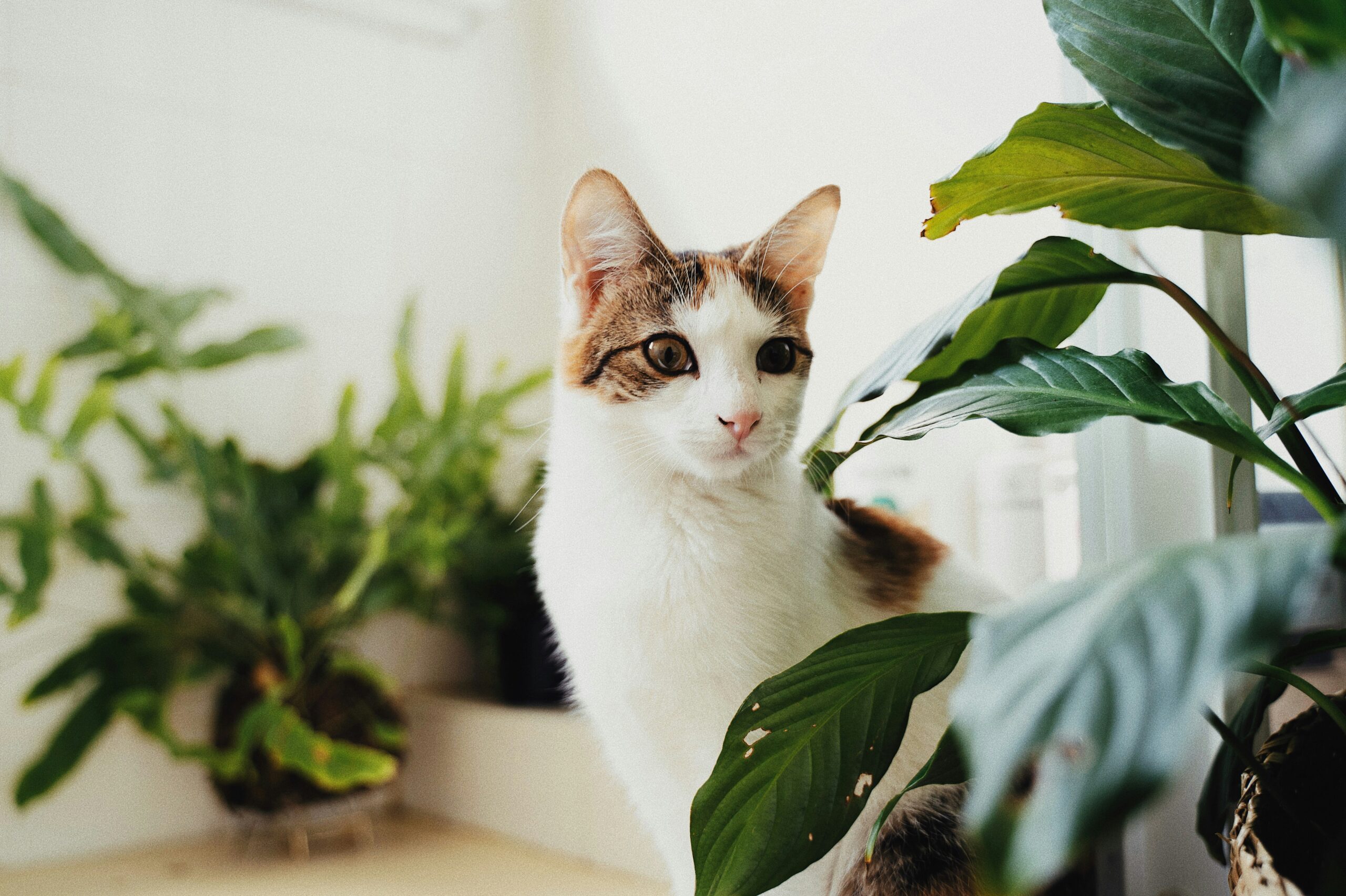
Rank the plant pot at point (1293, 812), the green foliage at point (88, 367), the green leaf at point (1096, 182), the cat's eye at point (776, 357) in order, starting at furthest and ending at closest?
the green foliage at point (88, 367)
the cat's eye at point (776, 357)
the green leaf at point (1096, 182)
the plant pot at point (1293, 812)

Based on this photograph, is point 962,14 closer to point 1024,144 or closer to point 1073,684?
point 1024,144

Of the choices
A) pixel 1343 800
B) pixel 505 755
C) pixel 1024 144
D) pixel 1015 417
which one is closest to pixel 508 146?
pixel 505 755

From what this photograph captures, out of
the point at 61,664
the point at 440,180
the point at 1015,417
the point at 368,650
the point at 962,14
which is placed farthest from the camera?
the point at 440,180

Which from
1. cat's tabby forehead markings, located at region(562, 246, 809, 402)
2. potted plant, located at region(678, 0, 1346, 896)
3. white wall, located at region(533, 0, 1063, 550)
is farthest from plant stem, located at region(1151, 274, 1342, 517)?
white wall, located at region(533, 0, 1063, 550)

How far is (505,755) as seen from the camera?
147cm

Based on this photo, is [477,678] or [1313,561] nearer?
[1313,561]

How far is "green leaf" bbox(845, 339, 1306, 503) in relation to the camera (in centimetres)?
54

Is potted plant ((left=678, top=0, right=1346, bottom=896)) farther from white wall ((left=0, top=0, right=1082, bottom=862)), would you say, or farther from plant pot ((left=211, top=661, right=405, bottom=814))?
plant pot ((left=211, top=661, right=405, bottom=814))

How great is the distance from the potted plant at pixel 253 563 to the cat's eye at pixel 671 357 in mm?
647

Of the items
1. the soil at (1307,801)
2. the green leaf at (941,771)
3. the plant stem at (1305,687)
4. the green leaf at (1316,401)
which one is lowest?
the soil at (1307,801)

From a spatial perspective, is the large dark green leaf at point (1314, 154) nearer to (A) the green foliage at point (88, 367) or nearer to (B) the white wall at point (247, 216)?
(A) the green foliage at point (88, 367)

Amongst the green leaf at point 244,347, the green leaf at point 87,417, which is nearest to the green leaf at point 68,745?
the green leaf at point 87,417

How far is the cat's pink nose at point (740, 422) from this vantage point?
0.73 metres

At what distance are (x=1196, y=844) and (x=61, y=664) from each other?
4.91 feet
